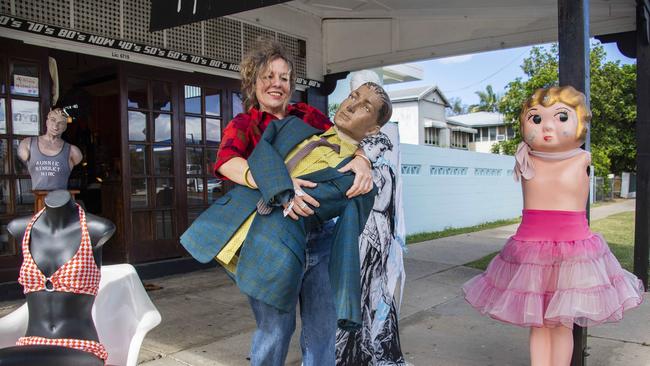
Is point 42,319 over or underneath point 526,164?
underneath

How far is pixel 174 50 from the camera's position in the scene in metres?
5.46

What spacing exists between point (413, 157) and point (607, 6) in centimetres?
446

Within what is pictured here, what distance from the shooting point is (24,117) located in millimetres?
4633

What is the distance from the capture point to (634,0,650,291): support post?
506 centimetres

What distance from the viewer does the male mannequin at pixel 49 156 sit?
4.28 m

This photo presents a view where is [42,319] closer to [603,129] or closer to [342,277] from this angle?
[342,277]

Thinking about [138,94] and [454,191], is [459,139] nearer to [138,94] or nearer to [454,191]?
[454,191]

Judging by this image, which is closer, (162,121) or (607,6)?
(607,6)

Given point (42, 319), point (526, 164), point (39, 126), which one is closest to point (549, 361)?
point (526, 164)

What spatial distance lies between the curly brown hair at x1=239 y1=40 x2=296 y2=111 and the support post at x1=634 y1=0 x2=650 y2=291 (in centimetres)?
443

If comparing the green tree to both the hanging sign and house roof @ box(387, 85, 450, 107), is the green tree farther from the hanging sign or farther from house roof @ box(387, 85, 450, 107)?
the hanging sign

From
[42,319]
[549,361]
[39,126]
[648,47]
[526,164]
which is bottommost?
[549,361]

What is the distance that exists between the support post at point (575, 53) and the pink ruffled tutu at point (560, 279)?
427mm

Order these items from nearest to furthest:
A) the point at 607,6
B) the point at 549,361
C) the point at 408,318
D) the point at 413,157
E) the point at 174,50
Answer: the point at 549,361, the point at 408,318, the point at 607,6, the point at 174,50, the point at 413,157
